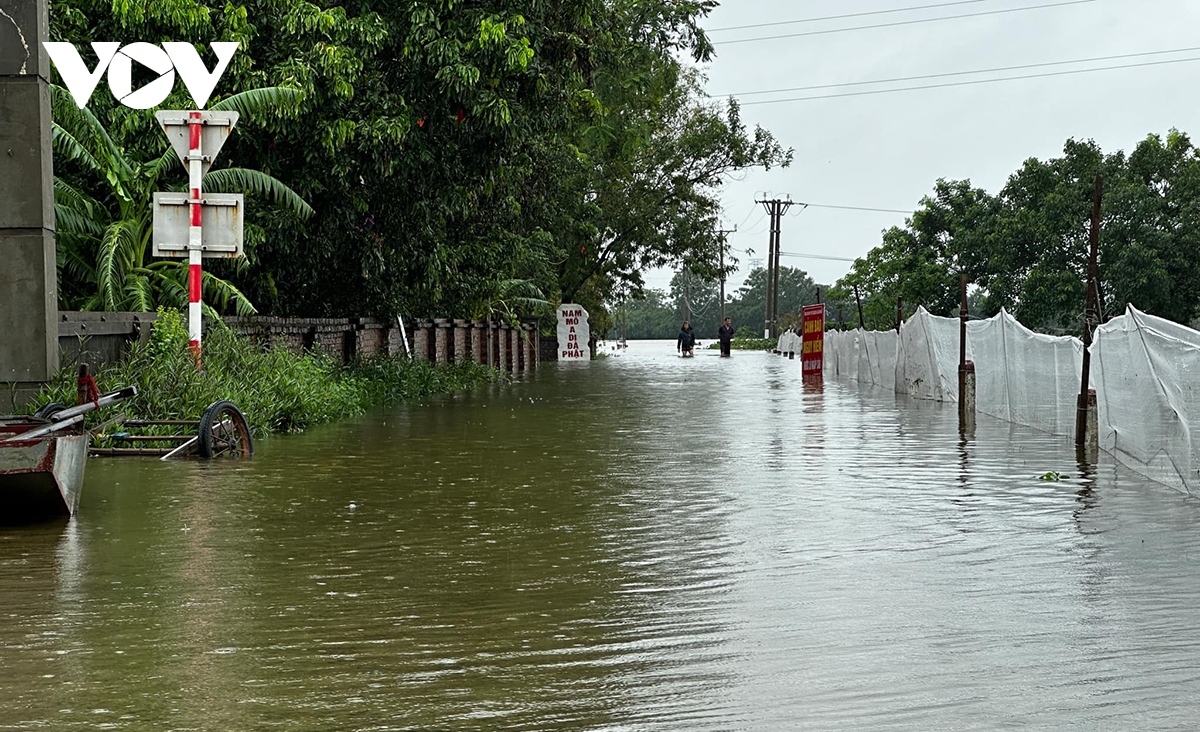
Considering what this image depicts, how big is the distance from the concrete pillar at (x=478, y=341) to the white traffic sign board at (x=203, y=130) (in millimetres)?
21767

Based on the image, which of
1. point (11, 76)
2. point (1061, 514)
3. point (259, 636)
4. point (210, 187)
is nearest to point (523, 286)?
point (210, 187)

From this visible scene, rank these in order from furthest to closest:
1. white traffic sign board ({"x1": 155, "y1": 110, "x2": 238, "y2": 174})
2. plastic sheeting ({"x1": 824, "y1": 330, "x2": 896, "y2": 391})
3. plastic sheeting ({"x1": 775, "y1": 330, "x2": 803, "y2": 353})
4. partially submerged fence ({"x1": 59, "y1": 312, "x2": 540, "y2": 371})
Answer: plastic sheeting ({"x1": 775, "y1": 330, "x2": 803, "y2": 353}) < plastic sheeting ({"x1": 824, "y1": 330, "x2": 896, "y2": 391}) < white traffic sign board ({"x1": 155, "y1": 110, "x2": 238, "y2": 174}) < partially submerged fence ({"x1": 59, "y1": 312, "x2": 540, "y2": 371})

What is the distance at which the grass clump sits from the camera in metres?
15.5

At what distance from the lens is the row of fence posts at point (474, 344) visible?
111 feet

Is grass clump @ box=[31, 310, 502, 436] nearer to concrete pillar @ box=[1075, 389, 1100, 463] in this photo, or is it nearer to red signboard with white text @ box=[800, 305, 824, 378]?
concrete pillar @ box=[1075, 389, 1100, 463]

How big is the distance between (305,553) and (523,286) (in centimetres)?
3422

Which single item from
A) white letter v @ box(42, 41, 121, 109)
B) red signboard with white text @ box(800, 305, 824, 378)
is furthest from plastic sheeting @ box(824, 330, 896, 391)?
white letter v @ box(42, 41, 121, 109)

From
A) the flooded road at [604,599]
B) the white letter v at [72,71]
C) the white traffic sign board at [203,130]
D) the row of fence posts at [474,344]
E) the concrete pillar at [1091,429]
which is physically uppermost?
the white letter v at [72,71]

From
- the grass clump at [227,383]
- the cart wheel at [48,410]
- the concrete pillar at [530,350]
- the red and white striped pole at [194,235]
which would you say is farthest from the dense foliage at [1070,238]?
the cart wheel at [48,410]

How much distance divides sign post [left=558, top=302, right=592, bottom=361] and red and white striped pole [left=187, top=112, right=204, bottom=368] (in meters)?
45.1

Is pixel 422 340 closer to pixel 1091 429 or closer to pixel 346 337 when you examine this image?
pixel 346 337

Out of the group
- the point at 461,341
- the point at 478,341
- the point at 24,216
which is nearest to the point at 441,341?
the point at 461,341

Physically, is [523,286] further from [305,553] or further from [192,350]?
[305,553]

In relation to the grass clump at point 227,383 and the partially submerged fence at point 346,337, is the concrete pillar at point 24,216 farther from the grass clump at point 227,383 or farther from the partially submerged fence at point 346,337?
the partially submerged fence at point 346,337
